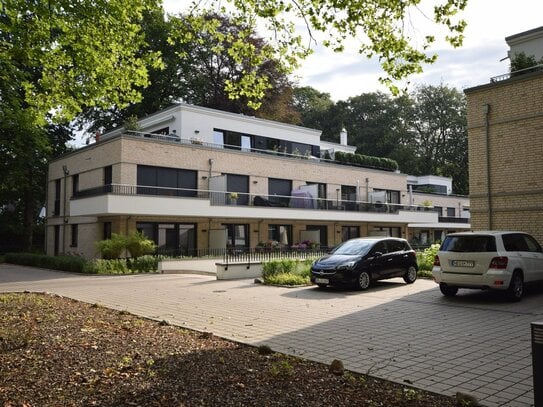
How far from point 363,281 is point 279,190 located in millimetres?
19670

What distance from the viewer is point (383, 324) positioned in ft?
27.9

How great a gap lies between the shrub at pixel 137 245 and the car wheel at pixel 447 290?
1513cm

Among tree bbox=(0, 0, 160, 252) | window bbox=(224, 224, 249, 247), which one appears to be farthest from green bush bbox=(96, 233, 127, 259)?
tree bbox=(0, 0, 160, 252)

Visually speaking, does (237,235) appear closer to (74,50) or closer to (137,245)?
(137,245)

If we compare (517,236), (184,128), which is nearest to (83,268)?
(184,128)

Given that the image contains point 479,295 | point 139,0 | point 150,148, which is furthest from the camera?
point 150,148

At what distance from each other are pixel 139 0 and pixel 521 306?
1064 cm

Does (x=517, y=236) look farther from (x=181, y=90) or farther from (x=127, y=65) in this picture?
(x=181, y=90)

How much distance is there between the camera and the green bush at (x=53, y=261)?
21.7 metres

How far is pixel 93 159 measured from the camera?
91.8 feet

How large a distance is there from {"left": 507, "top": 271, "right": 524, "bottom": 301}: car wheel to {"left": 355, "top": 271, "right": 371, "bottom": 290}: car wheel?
3.95 metres

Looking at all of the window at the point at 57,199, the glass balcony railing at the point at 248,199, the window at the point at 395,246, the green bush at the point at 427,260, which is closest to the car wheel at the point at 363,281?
the window at the point at 395,246

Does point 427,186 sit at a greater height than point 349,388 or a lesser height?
greater

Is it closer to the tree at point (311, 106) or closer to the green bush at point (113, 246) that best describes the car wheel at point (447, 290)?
the green bush at point (113, 246)
